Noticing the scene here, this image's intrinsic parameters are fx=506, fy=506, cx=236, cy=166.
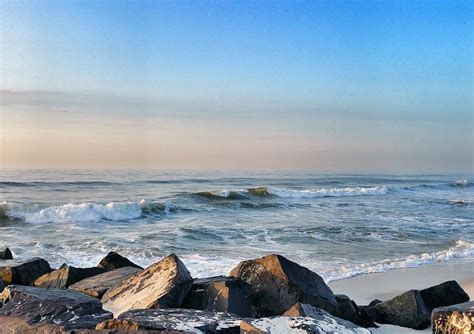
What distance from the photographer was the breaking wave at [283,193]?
1150 inches

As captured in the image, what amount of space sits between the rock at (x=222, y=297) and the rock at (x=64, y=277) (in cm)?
185

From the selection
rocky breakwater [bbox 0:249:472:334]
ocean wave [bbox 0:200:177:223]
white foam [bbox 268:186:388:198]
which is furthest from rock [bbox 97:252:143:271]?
white foam [bbox 268:186:388:198]

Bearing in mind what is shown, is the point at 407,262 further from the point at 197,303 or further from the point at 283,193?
the point at 283,193

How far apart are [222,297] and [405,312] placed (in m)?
2.07

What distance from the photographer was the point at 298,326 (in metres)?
3.63

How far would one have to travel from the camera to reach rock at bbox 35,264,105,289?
19.5 ft

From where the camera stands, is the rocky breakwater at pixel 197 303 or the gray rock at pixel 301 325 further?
the rocky breakwater at pixel 197 303

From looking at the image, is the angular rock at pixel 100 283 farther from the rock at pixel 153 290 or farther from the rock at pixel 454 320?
the rock at pixel 454 320

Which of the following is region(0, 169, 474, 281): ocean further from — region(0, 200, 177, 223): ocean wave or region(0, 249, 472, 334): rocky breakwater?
region(0, 249, 472, 334): rocky breakwater

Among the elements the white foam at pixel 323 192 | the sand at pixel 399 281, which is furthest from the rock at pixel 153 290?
the white foam at pixel 323 192

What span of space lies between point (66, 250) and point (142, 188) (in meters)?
21.1

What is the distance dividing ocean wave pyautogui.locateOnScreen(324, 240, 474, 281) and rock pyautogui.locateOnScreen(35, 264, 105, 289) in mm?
4241

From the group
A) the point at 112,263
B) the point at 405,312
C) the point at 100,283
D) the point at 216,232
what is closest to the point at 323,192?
the point at 216,232

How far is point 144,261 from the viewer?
10391mm
